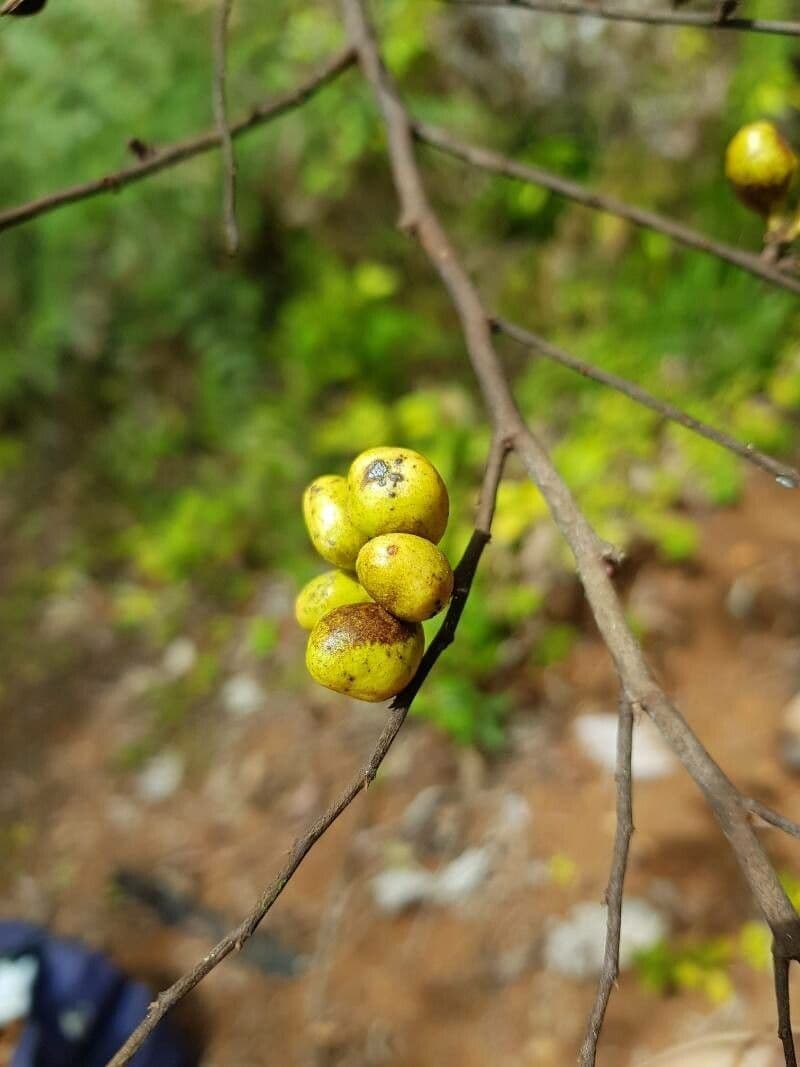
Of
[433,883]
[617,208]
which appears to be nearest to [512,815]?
[433,883]

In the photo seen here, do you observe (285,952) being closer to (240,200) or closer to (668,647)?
(668,647)

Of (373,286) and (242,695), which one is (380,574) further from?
(373,286)

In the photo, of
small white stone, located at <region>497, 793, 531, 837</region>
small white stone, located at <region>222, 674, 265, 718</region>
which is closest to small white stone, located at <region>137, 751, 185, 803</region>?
small white stone, located at <region>222, 674, 265, 718</region>

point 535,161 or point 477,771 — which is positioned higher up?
point 535,161

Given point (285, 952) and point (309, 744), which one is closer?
point (285, 952)

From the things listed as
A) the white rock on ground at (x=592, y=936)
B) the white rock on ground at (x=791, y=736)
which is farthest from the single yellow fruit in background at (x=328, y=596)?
the white rock on ground at (x=791, y=736)

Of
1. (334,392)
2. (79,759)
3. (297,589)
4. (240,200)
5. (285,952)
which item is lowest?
(285,952)

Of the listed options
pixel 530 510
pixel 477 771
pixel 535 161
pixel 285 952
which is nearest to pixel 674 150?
Result: pixel 535 161
